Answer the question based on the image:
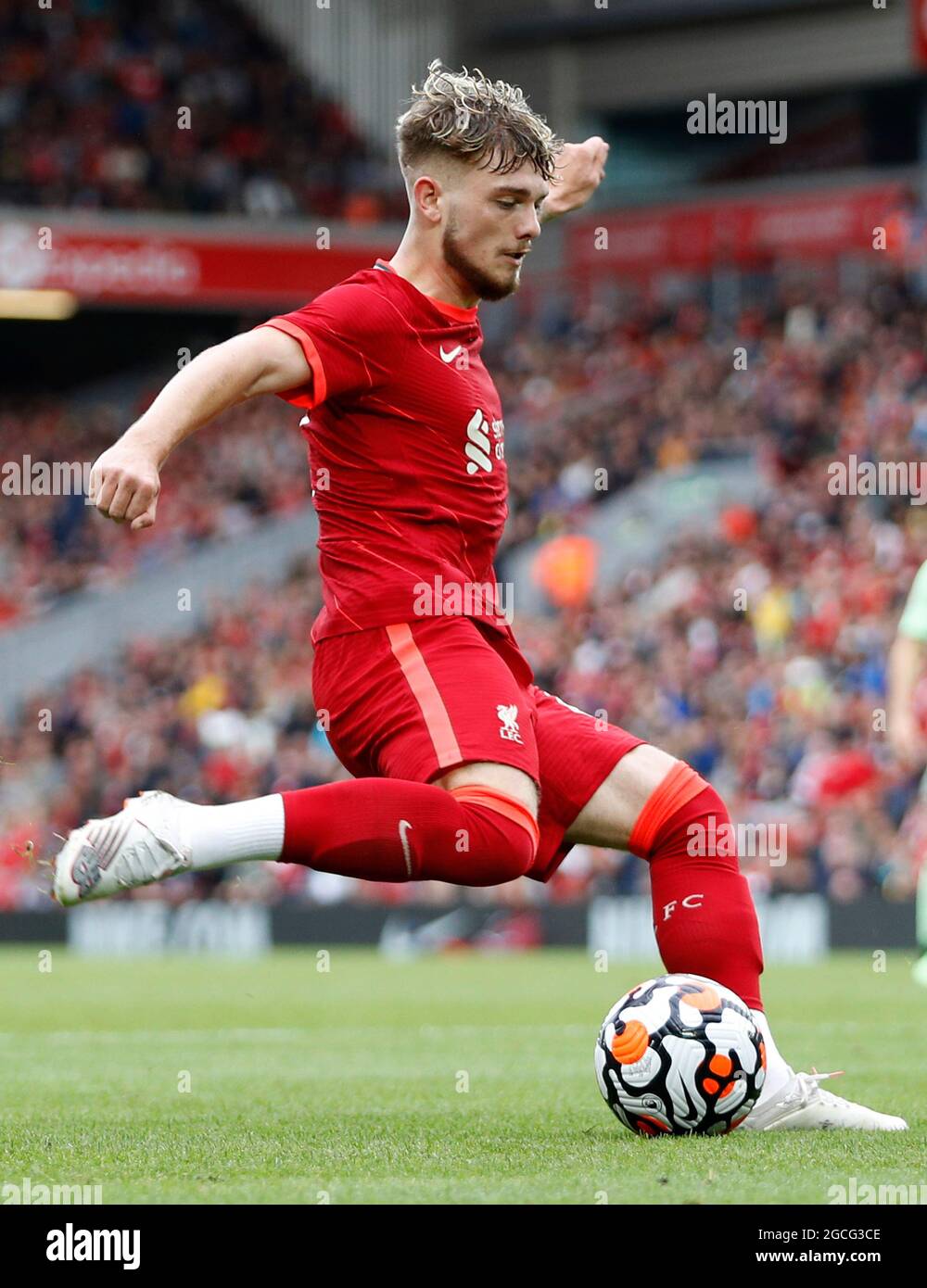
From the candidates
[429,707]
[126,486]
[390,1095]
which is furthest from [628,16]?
[126,486]

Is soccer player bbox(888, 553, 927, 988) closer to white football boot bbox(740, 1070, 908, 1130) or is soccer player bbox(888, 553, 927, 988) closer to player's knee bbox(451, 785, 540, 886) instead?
white football boot bbox(740, 1070, 908, 1130)

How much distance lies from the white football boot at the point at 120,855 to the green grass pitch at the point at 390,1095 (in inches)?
24.6

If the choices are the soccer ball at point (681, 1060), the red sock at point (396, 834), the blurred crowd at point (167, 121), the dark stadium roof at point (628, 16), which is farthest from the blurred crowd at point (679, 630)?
the red sock at point (396, 834)

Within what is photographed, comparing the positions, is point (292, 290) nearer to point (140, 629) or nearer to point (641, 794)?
point (140, 629)

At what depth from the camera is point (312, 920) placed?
18625 millimetres

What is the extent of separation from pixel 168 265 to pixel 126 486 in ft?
77.7

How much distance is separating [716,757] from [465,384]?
44.4 ft

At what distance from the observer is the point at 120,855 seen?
4363 millimetres

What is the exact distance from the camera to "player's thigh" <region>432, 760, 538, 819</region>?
4.98 meters

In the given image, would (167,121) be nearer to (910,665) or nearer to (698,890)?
(910,665)

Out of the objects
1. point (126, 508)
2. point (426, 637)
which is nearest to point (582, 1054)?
point (426, 637)

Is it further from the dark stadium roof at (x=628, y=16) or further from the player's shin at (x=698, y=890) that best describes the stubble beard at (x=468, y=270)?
the dark stadium roof at (x=628, y=16)

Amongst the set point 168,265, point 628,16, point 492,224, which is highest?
point 628,16

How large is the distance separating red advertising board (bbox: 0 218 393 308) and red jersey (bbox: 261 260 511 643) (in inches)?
831
